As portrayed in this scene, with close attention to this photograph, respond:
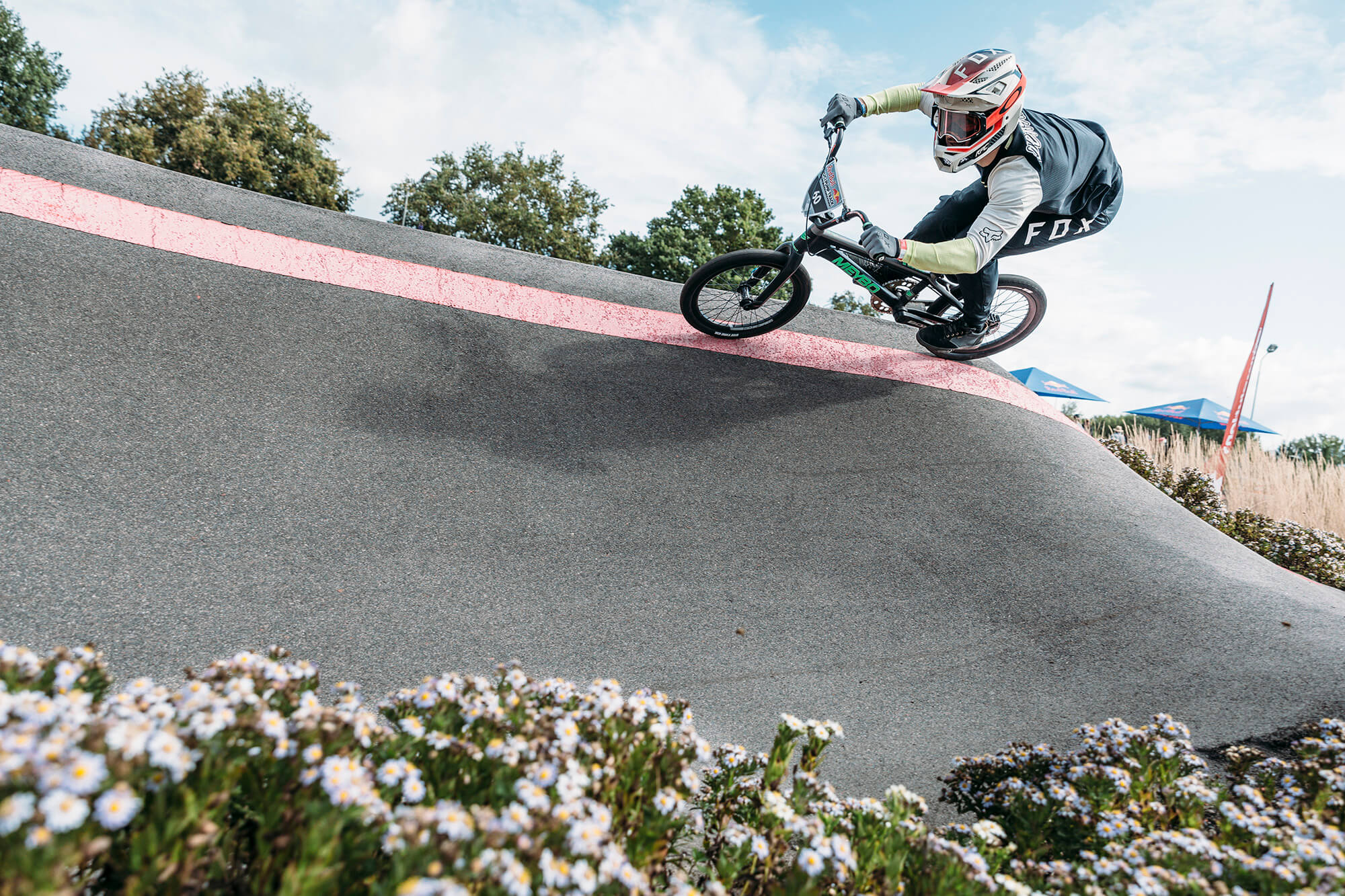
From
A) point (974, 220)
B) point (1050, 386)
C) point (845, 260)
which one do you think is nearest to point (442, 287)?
point (845, 260)

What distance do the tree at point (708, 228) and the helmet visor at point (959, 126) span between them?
31074 mm

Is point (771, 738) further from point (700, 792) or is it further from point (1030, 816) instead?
point (1030, 816)

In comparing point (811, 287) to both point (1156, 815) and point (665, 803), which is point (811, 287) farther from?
point (665, 803)

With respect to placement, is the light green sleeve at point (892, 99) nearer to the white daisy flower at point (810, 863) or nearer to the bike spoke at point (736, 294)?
the bike spoke at point (736, 294)

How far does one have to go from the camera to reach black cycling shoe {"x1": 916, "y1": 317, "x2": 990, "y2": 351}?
6.13m

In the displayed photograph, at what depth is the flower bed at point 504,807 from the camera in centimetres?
115

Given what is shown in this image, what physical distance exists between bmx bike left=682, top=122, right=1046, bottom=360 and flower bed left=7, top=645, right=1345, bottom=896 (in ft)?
12.9

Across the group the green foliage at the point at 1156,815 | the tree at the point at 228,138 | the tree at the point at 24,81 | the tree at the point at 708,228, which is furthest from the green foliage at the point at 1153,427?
the tree at the point at 24,81

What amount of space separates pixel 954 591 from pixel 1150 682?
1.20 meters

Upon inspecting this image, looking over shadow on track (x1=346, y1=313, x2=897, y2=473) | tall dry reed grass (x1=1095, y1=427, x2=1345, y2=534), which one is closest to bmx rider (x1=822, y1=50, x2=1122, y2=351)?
shadow on track (x1=346, y1=313, x2=897, y2=473)

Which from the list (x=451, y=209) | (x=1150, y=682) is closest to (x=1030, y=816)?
(x=1150, y=682)

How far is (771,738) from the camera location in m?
3.31

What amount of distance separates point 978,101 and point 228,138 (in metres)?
37.4

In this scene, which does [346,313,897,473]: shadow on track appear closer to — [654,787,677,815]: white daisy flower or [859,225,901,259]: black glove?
[859,225,901,259]: black glove
